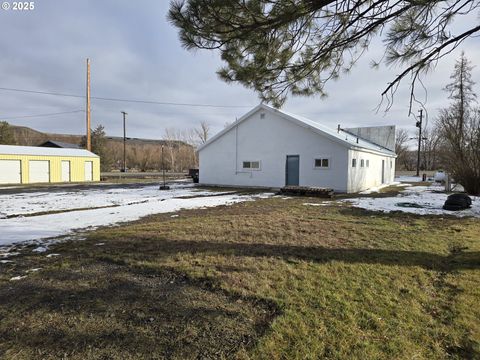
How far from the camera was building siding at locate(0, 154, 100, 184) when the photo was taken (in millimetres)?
23531

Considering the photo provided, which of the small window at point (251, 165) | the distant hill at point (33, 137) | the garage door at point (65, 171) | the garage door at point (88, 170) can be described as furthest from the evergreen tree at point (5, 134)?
the small window at point (251, 165)

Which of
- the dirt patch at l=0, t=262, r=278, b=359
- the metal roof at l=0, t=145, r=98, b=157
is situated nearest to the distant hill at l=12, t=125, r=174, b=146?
the metal roof at l=0, t=145, r=98, b=157

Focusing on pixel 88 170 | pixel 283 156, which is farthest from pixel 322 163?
pixel 88 170

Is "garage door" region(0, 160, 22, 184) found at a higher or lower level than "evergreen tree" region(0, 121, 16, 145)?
lower

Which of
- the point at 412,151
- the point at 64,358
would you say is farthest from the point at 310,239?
the point at 412,151

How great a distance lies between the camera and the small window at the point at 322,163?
16328 millimetres

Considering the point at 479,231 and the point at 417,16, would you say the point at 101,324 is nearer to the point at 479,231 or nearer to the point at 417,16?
the point at 417,16

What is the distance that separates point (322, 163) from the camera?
16.5 metres

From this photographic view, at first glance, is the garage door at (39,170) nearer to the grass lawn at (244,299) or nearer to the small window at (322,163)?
the small window at (322,163)

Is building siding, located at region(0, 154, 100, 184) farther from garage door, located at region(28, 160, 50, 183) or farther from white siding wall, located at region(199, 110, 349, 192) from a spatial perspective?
white siding wall, located at region(199, 110, 349, 192)

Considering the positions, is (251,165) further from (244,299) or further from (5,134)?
(5,134)

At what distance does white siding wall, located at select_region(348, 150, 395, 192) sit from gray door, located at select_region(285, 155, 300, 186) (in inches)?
118

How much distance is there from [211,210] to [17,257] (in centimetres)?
569

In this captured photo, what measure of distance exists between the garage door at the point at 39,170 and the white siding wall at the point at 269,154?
14.1 metres
